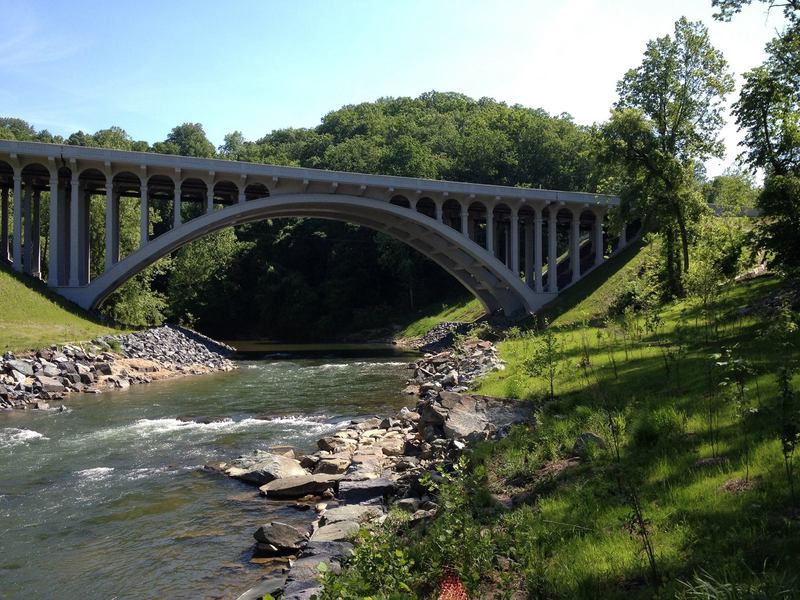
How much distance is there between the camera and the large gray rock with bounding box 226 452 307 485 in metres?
11.1

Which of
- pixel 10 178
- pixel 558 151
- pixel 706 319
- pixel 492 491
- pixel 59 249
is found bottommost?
pixel 492 491

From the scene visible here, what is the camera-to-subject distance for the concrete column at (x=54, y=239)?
2991 centimetres

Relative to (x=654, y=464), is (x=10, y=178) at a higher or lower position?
higher

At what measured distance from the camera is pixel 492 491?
7.19 m

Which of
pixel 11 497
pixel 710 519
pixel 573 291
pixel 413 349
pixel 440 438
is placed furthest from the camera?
pixel 413 349

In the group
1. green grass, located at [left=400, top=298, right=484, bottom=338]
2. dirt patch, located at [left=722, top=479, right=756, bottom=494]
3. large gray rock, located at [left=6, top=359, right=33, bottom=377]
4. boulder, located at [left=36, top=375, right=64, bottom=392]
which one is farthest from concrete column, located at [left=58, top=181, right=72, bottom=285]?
dirt patch, located at [left=722, top=479, right=756, bottom=494]

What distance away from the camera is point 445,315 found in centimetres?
5097

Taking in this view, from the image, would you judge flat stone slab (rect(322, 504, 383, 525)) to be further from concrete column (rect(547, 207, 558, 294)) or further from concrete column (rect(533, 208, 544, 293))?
concrete column (rect(547, 207, 558, 294))

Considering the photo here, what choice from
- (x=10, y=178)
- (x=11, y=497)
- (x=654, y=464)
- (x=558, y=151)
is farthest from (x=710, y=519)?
(x=558, y=151)

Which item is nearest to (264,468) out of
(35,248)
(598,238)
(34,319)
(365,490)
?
(365,490)

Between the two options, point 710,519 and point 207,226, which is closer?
point 710,519

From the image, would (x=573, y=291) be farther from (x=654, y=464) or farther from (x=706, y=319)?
(x=654, y=464)

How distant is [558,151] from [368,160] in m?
20.4

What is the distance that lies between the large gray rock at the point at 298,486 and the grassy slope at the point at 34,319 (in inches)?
602
